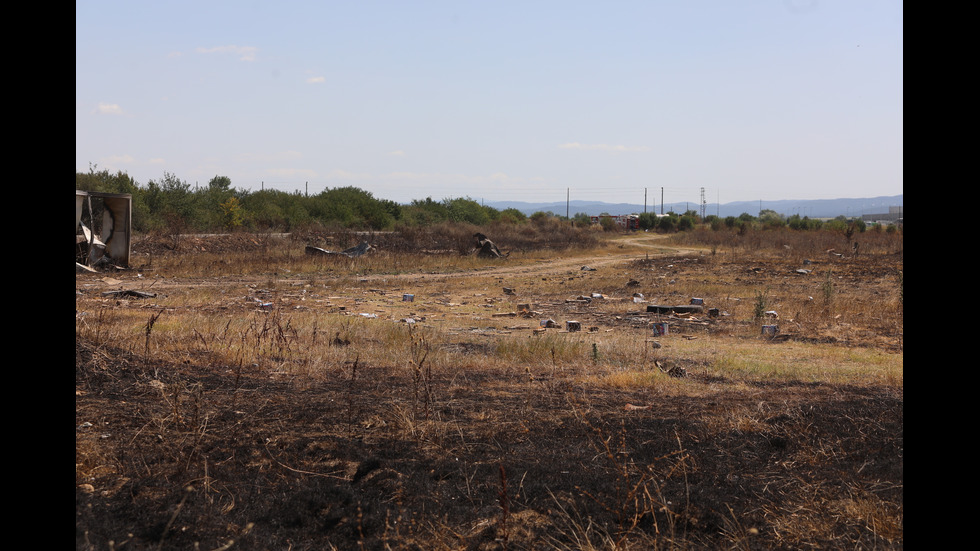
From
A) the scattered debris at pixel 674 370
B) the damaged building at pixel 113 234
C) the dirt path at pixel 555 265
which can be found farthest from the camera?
the dirt path at pixel 555 265

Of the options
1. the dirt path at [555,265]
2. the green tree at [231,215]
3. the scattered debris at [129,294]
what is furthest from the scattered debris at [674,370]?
the green tree at [231,215]

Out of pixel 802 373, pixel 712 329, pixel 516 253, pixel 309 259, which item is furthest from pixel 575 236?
pixel 802 373

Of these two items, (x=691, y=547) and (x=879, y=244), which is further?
(x=879, y=244)

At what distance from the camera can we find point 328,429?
4438 millimetres

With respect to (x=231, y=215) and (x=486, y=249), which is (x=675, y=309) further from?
(x=231, y=215)

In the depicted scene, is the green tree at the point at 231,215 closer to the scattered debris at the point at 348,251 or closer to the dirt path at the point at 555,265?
the scattered debris at the point at 348,251

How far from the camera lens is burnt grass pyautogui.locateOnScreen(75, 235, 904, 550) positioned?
316 centimetres

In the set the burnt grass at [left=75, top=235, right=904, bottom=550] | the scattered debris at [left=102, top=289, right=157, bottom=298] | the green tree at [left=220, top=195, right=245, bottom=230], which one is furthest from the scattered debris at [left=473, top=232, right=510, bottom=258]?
the burnt grass at [left=75, top=235, right=904, bottom=550]

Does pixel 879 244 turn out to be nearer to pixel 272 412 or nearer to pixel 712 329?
pixel 712 329

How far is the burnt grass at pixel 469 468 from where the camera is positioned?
3.16 m

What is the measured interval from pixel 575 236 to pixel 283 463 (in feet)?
109

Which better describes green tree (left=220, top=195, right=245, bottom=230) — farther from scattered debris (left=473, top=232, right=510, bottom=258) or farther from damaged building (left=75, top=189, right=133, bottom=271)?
damaged building (left=75, top=189, right=133, bottom=271)

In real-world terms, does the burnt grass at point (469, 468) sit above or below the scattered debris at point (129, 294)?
below

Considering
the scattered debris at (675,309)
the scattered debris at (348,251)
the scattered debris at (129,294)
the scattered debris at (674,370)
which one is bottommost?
the scattered debris at (674,370)
